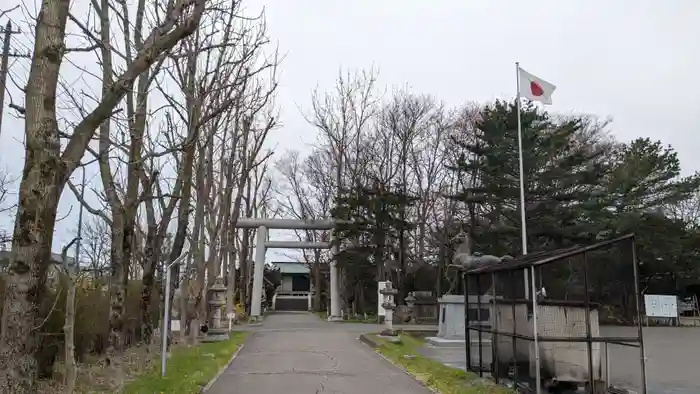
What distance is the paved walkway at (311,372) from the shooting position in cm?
1173

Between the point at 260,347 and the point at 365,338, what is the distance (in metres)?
4.53

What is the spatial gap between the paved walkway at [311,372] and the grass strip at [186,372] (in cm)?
33

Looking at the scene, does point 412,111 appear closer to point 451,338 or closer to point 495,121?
point 495,121

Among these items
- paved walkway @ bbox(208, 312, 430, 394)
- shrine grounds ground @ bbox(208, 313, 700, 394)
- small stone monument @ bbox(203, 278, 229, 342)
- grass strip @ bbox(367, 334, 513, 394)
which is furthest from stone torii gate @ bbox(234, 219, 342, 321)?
grass strip @ bbox(367, 334, 513, 394)

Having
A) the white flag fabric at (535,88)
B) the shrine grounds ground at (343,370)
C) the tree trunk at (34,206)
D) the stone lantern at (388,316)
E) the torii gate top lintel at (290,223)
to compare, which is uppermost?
the white flag fabric at (535,88)

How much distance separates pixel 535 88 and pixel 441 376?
12.8 metres

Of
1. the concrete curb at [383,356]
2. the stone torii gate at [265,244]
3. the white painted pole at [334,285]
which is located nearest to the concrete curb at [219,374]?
the concrete curb at [383,356]

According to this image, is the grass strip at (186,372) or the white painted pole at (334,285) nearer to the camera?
the grass strip at (186,372)

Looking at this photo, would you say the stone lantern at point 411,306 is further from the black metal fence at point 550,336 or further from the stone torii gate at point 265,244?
the black metal fence at point 550,336

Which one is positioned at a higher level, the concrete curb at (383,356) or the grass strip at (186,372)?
the grass strip at (186,372)

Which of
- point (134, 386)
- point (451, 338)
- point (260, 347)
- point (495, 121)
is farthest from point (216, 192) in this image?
point (495, 121)

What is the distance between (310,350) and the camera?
19438 millimetres

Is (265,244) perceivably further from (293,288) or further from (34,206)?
(293,288)

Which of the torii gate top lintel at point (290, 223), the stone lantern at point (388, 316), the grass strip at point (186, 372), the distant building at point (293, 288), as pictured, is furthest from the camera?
the distant building at point (293, 288)
